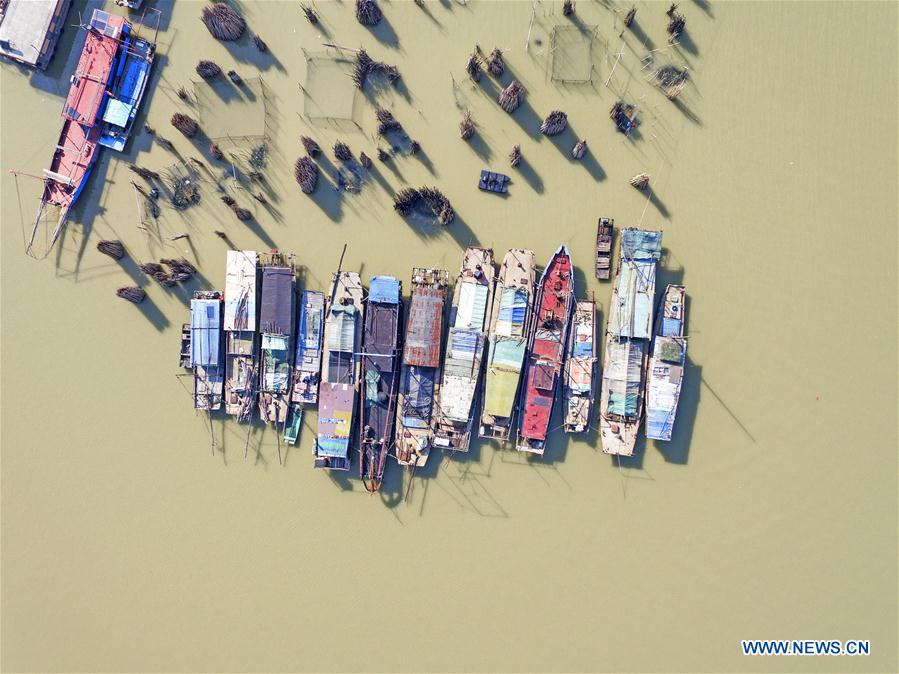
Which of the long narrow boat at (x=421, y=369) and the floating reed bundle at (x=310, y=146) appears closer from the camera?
the long narrow boat at (x=421, y=369)

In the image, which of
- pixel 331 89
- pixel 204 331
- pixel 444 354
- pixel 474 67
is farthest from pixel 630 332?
pixel 204 331

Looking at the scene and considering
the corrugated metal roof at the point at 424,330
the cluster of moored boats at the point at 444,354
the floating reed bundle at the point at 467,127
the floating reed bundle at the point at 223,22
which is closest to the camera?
the corrugated metal roof at the point at 424,330

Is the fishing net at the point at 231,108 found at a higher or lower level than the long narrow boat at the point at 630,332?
higher

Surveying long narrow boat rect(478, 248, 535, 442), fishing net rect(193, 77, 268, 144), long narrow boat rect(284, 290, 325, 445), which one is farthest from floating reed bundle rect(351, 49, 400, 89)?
long narrow boat rect(284, 290, 325, 445)

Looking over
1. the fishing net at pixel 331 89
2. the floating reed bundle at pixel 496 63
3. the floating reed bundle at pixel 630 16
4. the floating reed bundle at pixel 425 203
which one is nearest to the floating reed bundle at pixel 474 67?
the floating reed bundle at pixel 496 63

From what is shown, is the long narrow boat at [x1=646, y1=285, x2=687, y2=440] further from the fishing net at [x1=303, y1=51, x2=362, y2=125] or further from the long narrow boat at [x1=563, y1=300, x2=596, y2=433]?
the fishing net at [x1=303, y1=51, x2=362, y2=125]

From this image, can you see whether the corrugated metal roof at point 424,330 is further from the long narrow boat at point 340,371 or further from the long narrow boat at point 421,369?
the long narrow boat at point 340,371
